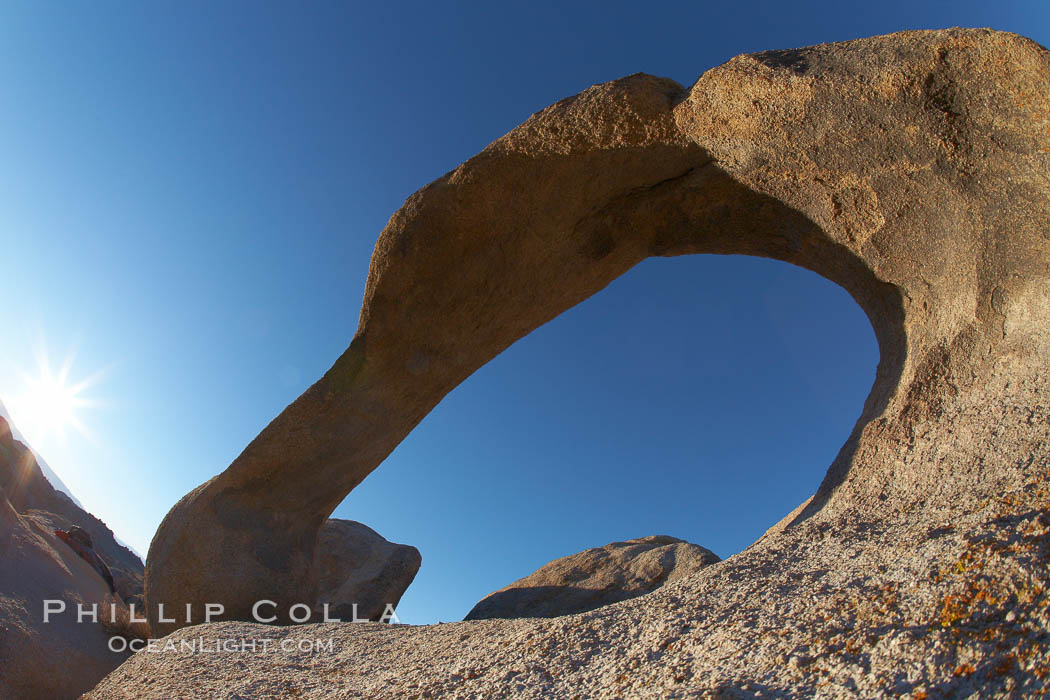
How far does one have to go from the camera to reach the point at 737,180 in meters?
3.90

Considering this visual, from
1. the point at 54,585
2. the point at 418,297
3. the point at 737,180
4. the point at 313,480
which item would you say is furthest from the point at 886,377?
the point at 54,585

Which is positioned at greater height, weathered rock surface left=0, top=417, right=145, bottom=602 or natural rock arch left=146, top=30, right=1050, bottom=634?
weathered rock surface left=0, top=417, right=145, bottom=602

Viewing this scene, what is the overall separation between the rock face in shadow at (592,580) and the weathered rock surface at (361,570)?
1352 mm

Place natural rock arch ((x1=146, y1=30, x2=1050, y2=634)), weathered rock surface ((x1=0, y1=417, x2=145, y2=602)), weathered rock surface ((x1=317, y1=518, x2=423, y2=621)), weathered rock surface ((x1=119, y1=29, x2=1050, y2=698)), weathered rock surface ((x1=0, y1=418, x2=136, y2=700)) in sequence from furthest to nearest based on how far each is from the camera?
weathered rock surface ((x1=0, y1=417, x2=145, y2=602)), weathered rock surface ((x1=317, y1=518, x2=423, y2=621)), weathered rock surface ((x1=0, y1=418, x2=136, y2=700)), natural rock arch ((x1=146, y1=30, x2=1050, y2=634)), weathered rock surface ((x1=119, y1=29, x2=1050, y2=698))

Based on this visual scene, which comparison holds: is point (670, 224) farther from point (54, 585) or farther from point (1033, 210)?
point (54, 585)

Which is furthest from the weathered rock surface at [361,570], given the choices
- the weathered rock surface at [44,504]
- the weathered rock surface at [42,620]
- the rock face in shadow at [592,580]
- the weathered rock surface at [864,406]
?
the weathered rock surface at [44,504]

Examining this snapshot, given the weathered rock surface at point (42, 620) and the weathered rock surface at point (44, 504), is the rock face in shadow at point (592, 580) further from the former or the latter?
the weathered rock surface at point (44, 504)

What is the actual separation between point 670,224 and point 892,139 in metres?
1.60

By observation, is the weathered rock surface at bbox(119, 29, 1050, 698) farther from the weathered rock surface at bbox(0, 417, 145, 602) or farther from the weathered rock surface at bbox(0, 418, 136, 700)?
the weathered rock surface at bbox(0, 417, 145, 602)

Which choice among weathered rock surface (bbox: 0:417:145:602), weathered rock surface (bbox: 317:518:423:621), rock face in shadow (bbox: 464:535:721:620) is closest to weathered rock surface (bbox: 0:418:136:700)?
weathered rock surface (bbox: 0:417:145:602)

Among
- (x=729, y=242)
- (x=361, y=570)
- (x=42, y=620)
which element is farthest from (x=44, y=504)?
(x=729, y=242)

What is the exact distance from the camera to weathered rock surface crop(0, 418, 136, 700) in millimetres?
4719

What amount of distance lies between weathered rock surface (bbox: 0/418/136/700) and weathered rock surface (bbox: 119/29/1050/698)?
0.90 metres

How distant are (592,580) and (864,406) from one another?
334 cm
